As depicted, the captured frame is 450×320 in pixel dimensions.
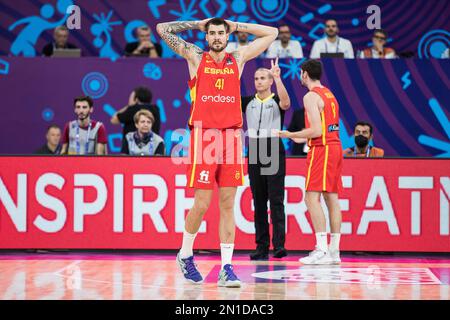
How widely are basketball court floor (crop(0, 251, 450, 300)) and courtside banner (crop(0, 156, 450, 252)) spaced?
168 millimetres

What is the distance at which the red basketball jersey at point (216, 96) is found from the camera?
21.2 feet

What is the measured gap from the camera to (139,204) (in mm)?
9008

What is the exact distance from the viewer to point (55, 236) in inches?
354

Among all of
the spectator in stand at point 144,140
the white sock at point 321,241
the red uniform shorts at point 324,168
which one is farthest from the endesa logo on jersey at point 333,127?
the spectator in stand at point 144,140

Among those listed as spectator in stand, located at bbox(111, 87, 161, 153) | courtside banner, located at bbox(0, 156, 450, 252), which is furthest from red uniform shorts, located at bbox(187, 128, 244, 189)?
spectator in stand, located at bbox(111, 87, 161, 153)

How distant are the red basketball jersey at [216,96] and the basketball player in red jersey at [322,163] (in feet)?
5.52

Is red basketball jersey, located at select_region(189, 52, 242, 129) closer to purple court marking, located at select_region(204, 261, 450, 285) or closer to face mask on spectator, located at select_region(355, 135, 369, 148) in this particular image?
purple court marking, located at select_region(204, 261, 450, 285)

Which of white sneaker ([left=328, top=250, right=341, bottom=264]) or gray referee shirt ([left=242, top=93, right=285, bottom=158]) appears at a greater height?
gray referee shirt ([left=242, top=93, right=285, bottom=158])

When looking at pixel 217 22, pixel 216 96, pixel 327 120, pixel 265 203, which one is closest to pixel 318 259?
pixel 265 203

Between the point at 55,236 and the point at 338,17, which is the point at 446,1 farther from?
the point at 55,236

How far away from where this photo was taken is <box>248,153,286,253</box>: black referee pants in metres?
8.53

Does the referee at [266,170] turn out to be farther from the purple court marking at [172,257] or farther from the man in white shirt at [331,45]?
the man in white shirt at [331,45]

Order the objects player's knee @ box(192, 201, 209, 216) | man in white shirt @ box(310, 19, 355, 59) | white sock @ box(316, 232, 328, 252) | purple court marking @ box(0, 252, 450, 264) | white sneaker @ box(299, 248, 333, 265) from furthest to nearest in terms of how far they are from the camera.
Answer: man in white shirt @ box(310, 19, 355, 59) → purple court marking @ box(0, 252, 450, 264) → white sock @ box(316, 232, 328, 252) → white sneaker @ box(299, 248, 333, 265) → player's knee @ box(192, 201, 209, 216)

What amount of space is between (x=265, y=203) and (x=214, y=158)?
2216mm
